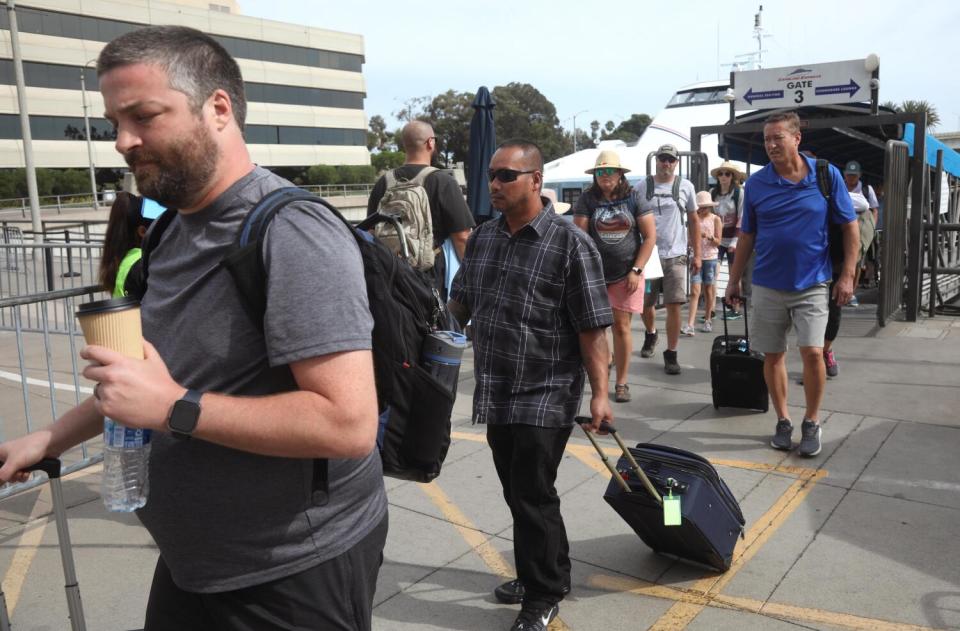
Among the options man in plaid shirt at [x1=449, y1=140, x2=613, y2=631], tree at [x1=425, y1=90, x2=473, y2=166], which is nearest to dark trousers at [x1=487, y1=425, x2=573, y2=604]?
man in plaid shirt at [x1=449, y1=140, x2=613, y2=631]

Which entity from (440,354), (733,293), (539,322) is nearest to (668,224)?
(733,293)

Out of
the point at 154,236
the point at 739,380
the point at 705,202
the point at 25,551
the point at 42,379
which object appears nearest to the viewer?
the point at 154,236

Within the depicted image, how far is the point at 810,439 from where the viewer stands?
16.8 feet

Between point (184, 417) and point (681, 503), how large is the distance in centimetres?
251

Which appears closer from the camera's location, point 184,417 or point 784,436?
point 184,417

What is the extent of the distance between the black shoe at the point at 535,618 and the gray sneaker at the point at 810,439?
2.54 m

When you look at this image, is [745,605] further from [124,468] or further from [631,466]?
[124,468]

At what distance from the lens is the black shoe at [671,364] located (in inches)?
285

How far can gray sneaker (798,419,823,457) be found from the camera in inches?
200

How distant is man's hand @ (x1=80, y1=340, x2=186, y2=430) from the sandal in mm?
5293

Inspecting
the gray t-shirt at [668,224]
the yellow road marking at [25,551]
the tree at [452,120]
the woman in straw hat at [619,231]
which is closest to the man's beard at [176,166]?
the yellow road marking at [25,551]

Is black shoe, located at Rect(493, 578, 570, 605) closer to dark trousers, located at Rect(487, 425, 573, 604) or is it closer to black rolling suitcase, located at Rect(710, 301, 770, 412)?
dark trousers, located at Rect(487, 425, 573, 604)

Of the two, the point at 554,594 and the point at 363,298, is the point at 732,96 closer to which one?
the point at 554,594

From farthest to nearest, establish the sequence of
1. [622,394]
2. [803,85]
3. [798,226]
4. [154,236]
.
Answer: [803,85], [622,394], [798,226], [154,236]
